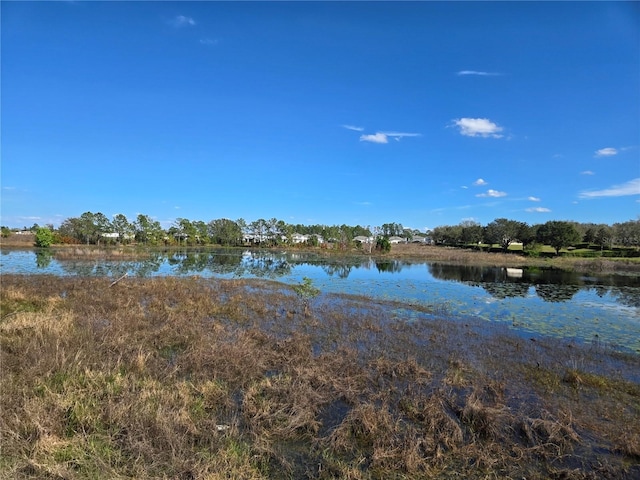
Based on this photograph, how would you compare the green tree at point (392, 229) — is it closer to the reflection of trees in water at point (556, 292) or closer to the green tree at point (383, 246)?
the green tree at point (383, 246)

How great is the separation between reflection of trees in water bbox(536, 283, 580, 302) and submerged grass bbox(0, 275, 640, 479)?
12322 millimetres

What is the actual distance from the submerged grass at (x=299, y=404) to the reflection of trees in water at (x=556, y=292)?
12.3 meters

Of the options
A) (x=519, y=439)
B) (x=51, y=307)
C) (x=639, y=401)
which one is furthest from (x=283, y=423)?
(x=51, y=307)

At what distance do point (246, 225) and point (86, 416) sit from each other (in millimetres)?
107493

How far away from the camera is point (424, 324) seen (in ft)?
48.1

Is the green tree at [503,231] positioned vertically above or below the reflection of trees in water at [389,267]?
above

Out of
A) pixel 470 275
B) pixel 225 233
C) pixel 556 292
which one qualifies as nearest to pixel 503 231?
pixel 470 275

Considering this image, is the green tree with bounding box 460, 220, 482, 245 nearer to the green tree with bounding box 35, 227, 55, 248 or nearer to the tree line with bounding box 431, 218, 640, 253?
the tree line with bounding box 431, 218, 640, 253

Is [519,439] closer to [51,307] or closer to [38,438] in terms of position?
[38,438]

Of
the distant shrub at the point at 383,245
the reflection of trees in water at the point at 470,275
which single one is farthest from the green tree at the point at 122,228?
the reflection of trees in water at the point at 470,275

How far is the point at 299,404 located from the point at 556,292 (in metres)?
26.7

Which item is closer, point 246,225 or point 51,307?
point 51,307

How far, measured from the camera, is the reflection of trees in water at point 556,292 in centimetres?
2289

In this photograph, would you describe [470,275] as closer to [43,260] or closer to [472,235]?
[43,260]
